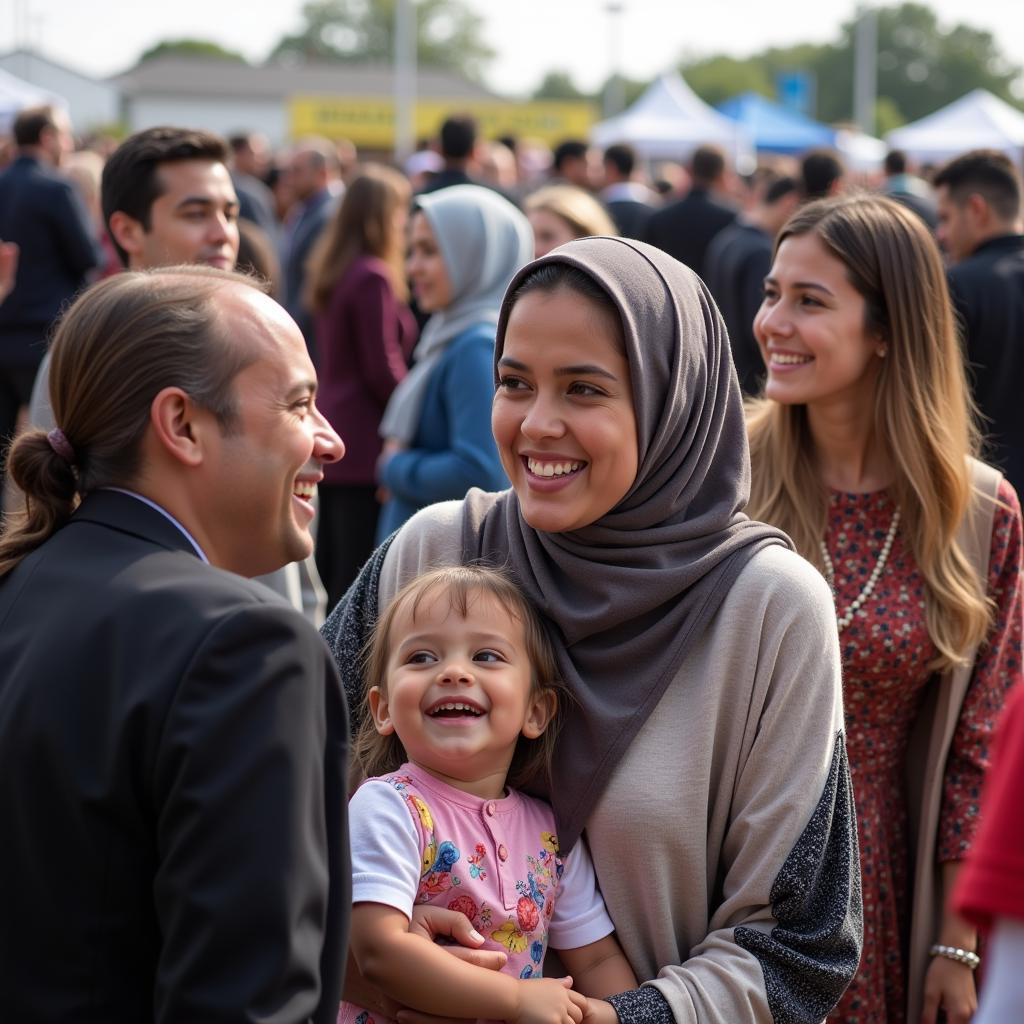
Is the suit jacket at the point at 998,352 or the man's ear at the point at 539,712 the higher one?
the suit jacket at the point at 998,352

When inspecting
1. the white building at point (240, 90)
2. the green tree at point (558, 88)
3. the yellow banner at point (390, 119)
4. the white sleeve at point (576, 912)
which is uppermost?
the green tree at point (558, 88)

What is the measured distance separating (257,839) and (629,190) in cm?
1123

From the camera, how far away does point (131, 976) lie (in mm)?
1725

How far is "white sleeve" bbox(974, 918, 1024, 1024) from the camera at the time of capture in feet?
3.88

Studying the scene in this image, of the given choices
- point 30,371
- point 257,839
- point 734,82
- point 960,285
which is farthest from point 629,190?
point 734,82

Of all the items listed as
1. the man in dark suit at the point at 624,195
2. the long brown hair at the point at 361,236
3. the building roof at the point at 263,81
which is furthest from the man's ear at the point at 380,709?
the building roof at the point at 263,81

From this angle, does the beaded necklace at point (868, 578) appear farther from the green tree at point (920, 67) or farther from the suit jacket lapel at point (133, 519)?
the green tree at point (920, 67)

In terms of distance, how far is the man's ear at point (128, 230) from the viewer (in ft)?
14.6

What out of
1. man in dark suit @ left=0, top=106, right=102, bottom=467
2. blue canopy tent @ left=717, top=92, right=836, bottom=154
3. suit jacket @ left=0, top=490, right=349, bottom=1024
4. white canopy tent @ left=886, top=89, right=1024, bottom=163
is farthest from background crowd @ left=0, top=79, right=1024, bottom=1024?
blue canopy tent @ left=717, top=92, right=836, bottom=154

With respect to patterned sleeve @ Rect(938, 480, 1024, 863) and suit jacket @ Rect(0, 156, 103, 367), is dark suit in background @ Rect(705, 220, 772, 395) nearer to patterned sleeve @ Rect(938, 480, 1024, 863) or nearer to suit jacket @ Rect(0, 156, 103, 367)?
suit jacket @ Rect(0, 156, 103, 367)

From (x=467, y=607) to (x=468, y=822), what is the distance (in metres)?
0.34

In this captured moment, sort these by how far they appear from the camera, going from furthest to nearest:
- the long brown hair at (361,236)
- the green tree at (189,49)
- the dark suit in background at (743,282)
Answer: the green tree at (189,49) < the dark suit in background at (743,282) < the long brown hair at (361,236)

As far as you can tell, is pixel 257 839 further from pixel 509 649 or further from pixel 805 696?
pixel 805 696

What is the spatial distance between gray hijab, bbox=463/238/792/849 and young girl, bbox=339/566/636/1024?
0.07 m
